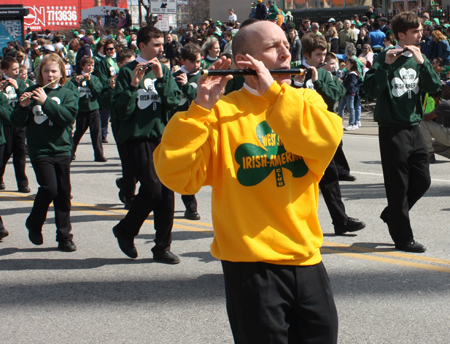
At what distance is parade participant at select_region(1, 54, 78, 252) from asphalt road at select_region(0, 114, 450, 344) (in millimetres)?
329

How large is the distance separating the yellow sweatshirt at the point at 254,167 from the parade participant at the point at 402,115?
10.7 ft

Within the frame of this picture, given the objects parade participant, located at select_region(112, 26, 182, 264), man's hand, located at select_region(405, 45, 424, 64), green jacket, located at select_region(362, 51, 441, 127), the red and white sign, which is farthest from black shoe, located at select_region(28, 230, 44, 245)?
the red and white sign

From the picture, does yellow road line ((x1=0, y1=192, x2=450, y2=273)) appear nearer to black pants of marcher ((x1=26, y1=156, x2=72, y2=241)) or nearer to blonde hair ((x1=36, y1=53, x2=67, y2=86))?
black pants of marcher ((x1=26, y1=156, x2=72, y2=241))

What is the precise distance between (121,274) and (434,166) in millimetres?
6843

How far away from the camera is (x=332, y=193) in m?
6.52

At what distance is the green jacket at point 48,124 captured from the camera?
622 centimetres

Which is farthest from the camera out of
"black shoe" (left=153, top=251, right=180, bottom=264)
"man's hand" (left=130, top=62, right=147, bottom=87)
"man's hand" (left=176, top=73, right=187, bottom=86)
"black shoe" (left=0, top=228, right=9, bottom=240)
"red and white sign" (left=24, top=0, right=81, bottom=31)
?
"red and white sign" (left=24, top=0, right=81, bottom=31)

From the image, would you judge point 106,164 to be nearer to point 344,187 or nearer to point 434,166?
point 344,187

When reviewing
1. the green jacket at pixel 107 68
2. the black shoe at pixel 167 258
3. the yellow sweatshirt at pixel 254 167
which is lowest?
the black shoe at pixel 167 258

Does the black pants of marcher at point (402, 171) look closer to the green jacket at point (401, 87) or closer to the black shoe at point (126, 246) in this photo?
the green jacket at point (401, 87)

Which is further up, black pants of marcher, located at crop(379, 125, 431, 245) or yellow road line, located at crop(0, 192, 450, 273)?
black pants of marcher, located at crop(379, 125, 431, 245)

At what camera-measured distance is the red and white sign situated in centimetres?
5142

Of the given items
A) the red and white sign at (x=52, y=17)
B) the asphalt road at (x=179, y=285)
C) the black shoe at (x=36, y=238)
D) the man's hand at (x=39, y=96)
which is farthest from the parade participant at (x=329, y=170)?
the red and white sign at (x=52, y=17)

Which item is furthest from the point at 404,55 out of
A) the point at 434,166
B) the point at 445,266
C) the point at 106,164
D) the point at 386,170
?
the point at 106,164
